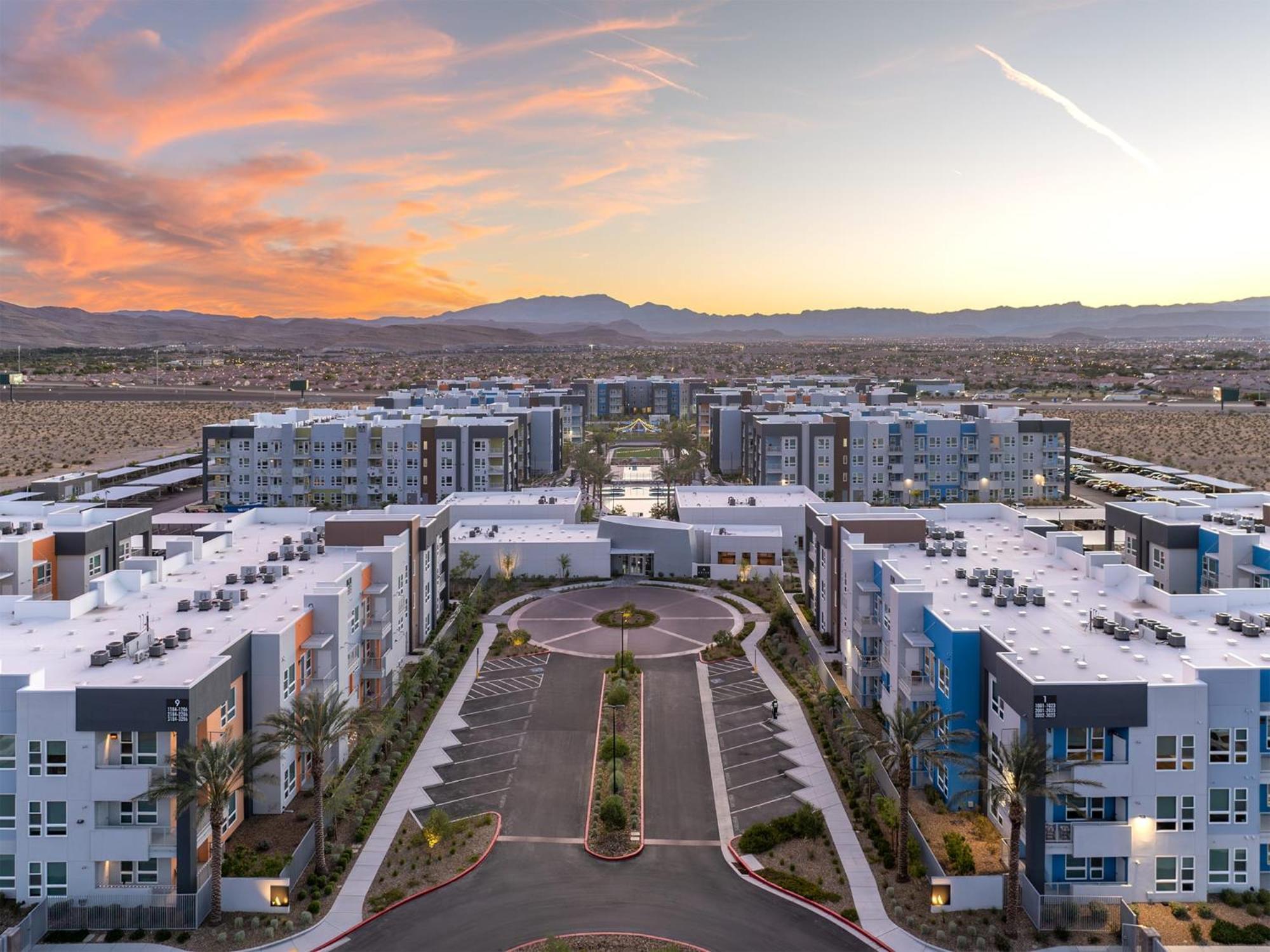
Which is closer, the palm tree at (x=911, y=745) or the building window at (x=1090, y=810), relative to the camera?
the building window at (x=1090, y=810)

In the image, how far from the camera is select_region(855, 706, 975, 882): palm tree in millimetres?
32719

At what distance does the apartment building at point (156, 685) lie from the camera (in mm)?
29281

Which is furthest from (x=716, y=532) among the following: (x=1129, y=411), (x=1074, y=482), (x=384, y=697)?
(x=1129, y=411)

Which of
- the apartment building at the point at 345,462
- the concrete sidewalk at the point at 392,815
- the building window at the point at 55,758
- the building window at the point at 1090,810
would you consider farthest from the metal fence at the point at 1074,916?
the apartment building at the point at 345,462

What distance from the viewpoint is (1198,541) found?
51156mm

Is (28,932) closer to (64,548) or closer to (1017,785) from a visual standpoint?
(64,548)

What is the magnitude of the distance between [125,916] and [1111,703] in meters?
32.3

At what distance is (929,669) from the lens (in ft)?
129

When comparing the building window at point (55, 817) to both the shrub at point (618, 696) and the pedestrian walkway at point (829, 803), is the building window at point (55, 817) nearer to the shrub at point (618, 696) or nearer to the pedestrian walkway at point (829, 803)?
the shrub at point (618, 696)

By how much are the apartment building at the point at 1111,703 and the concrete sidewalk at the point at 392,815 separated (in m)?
20.9

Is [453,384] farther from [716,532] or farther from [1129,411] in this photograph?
[1129,411]

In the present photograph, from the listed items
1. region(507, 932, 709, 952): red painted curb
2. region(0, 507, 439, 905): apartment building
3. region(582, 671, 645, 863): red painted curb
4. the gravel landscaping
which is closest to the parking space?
the gravel landscaping

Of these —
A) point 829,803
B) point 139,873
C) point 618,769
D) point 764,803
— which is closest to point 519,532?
point 618,769

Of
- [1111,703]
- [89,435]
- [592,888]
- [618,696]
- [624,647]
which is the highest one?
[89,435]
